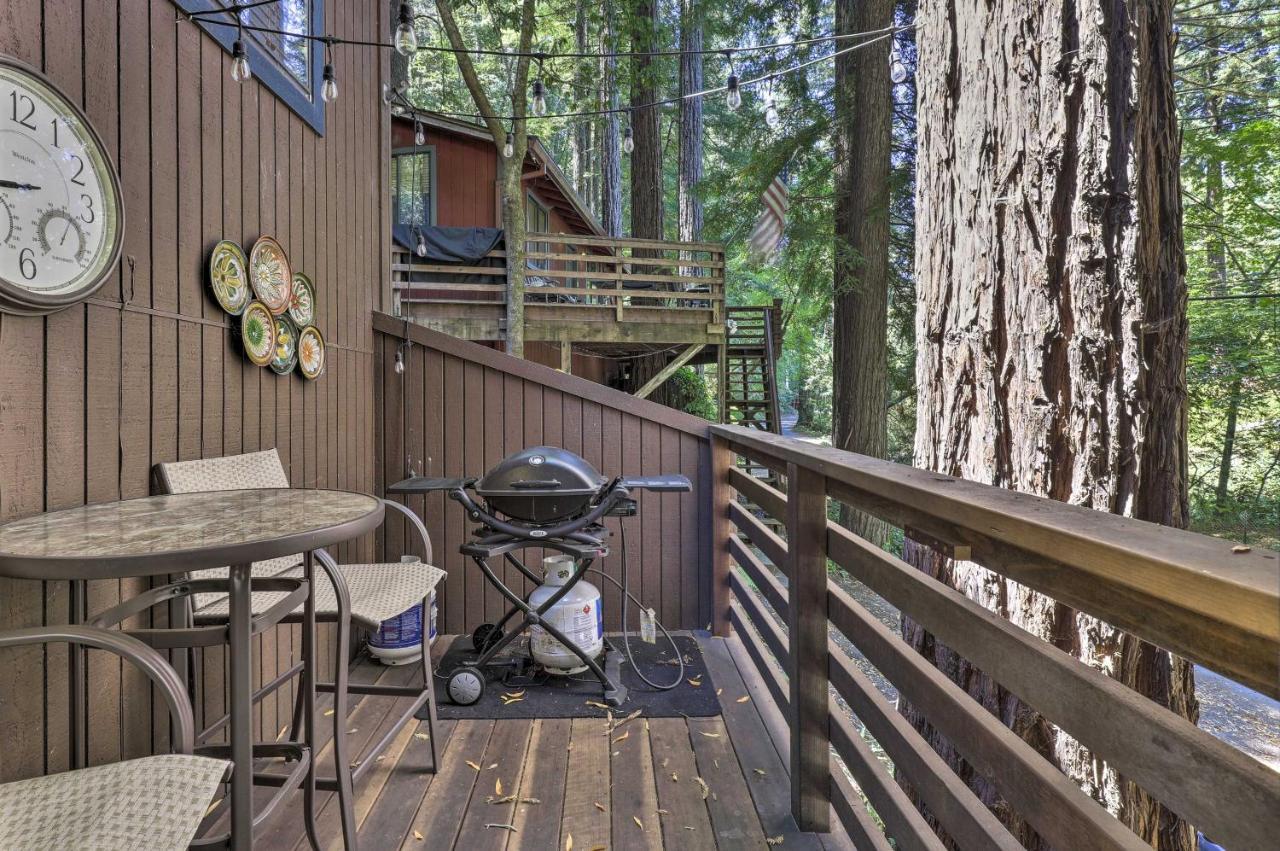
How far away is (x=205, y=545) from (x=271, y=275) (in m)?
1.50

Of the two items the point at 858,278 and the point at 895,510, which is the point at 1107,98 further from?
the point at 858,278

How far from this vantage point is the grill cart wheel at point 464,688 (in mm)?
2424

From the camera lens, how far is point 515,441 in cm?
328

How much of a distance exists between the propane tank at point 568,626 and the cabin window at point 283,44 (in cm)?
211

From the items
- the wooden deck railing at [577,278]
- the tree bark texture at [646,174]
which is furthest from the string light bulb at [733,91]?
the tree bark texture at [646,174]

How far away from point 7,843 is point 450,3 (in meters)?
6.02

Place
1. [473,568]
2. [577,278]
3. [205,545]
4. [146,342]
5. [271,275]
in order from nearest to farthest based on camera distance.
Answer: [205,545]
[146,342]
[271,275]
[473,568]
[577,278]

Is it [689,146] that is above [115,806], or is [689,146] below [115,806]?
above

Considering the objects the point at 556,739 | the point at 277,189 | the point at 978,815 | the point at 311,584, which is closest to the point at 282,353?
the point at 277,189

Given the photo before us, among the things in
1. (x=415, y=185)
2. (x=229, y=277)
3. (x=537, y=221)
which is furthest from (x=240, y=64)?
(x=537, y=221)

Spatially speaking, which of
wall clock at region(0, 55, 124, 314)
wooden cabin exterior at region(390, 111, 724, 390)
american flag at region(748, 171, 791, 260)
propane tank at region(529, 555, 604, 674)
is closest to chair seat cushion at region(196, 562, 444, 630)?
propane tank at region(529, 555, 604, 674)

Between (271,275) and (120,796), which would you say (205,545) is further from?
(271,275)

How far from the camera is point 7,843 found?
32.6 inches

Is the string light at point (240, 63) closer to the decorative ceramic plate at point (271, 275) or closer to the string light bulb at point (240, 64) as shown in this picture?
the string light bulb at point (240, 64)
